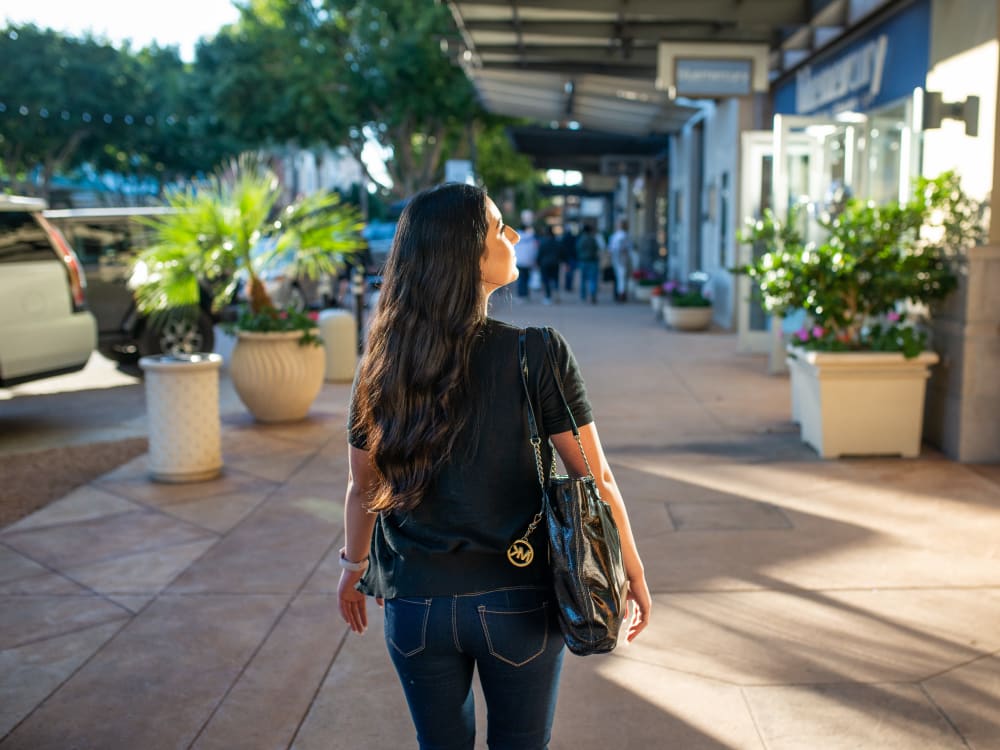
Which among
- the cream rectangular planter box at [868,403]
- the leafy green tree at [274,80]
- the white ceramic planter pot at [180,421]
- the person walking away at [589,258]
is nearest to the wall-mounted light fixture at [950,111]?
the cream rectangular planter box at [868,403]

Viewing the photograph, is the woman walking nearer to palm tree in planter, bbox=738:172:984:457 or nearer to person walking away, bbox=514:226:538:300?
palm tree in planter, bbox=738:172:984:457

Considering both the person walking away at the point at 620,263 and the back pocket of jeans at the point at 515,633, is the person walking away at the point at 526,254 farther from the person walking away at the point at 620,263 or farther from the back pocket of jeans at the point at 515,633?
the back pocket of jeans at the point at 515,633

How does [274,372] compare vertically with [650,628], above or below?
above

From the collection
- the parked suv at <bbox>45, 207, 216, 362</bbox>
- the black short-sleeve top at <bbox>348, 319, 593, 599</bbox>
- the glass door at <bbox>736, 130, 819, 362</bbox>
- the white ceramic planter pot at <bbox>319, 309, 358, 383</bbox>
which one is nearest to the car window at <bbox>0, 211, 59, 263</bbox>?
the parked suv at <bbox>45, 207, 216, 362</bbox>

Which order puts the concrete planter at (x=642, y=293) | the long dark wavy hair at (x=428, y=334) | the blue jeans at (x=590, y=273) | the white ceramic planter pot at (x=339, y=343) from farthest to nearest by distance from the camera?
the concrete planter at (x=642, y=293) → the blue jeans at (x=590, y=273) → the white ceramic planter pot at (x=339, y=343) → the long dark wavy hair at (x=428, y=334)

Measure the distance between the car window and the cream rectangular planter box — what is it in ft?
21.2

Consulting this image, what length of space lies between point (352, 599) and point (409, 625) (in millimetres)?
412

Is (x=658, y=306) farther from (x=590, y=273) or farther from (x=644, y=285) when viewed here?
(x=644, y=285)

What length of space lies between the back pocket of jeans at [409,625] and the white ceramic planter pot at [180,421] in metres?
5.31

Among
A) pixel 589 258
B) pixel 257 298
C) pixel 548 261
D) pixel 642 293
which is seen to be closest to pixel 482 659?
pixel 257 298

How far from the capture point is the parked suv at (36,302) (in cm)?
904

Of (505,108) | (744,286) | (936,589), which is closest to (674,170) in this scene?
(505,108)

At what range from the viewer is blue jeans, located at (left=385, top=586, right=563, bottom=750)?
211cm

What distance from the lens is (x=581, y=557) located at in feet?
6.84
